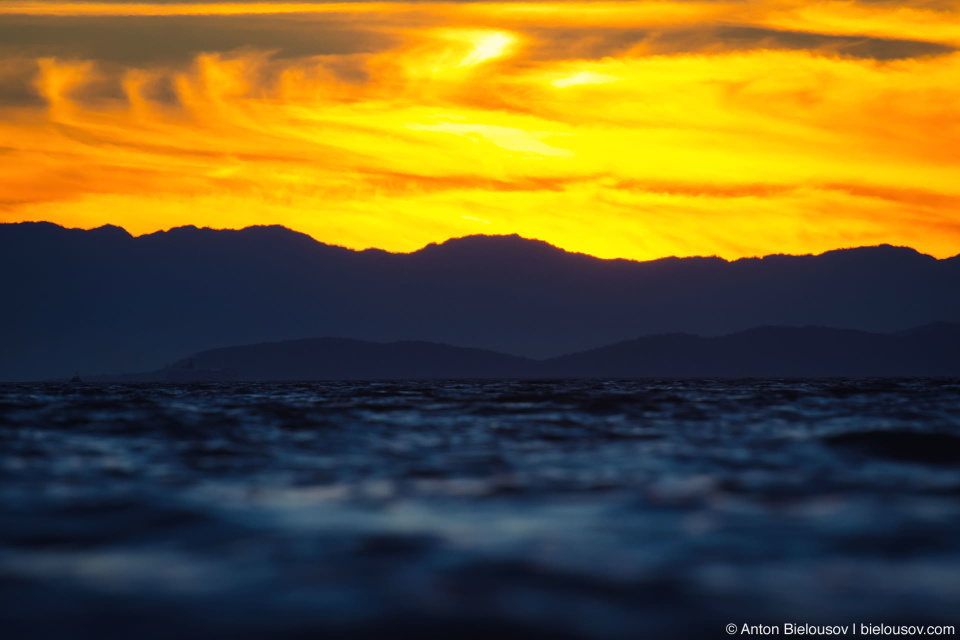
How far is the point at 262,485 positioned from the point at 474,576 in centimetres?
719

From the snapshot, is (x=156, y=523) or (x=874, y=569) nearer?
(x=874, y=569)

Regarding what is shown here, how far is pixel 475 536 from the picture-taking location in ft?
40.1

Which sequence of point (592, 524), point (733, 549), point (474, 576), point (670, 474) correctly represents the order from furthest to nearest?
point (670, 474), point (592, 524), point (733, 549), point (474, 576)

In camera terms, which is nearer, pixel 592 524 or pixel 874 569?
pixel 874 569

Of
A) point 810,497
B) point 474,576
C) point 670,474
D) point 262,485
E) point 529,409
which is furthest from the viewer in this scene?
point 529,409

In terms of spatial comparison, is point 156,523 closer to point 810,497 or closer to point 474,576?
point 474,576

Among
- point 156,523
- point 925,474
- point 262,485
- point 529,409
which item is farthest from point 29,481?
point 529,409

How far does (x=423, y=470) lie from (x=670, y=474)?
4556 mm

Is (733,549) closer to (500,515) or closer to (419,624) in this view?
(500,515)

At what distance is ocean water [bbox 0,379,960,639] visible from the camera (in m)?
9.05

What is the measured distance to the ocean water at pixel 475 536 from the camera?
905cm

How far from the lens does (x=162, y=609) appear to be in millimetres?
9211

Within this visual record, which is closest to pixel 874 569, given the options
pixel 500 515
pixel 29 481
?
pixel 500 515

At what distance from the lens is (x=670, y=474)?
17.6 meters
